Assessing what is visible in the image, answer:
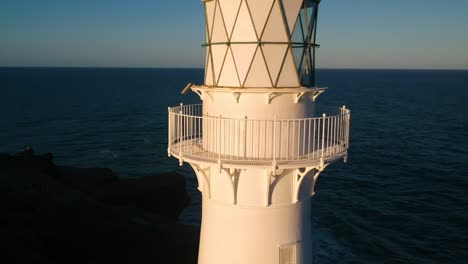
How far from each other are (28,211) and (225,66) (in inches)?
716

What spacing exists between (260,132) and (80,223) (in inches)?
673

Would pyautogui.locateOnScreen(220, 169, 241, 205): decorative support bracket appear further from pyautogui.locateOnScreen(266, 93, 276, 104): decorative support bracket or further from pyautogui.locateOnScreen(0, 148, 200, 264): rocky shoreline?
pyautogui.locateOnScreen(0, 148, 200, 264): rocky shoreline

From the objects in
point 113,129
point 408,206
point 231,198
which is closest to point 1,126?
point 113,129

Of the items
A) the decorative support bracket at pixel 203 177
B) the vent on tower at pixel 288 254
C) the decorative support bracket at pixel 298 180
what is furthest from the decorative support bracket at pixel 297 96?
the vent on tower at pixel 288 254

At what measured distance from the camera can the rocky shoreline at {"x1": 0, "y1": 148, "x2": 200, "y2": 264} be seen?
65.6 ft

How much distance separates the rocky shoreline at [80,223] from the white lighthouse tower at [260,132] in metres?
13.1

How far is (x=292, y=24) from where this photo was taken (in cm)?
851

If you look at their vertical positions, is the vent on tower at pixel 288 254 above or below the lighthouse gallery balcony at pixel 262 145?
below

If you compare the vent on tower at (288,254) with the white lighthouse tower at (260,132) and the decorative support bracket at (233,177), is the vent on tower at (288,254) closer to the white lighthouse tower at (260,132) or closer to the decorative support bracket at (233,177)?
the white lighthouse tower at (260,132)

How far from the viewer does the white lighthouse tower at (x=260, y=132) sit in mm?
8461

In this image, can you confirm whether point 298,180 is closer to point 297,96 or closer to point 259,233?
point 259,233

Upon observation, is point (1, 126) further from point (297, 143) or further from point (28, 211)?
point (297, 143)

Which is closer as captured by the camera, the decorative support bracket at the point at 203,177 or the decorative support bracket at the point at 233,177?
the decorative support bracket at the point at 233,177

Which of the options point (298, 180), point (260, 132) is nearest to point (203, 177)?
point (260, 132)
